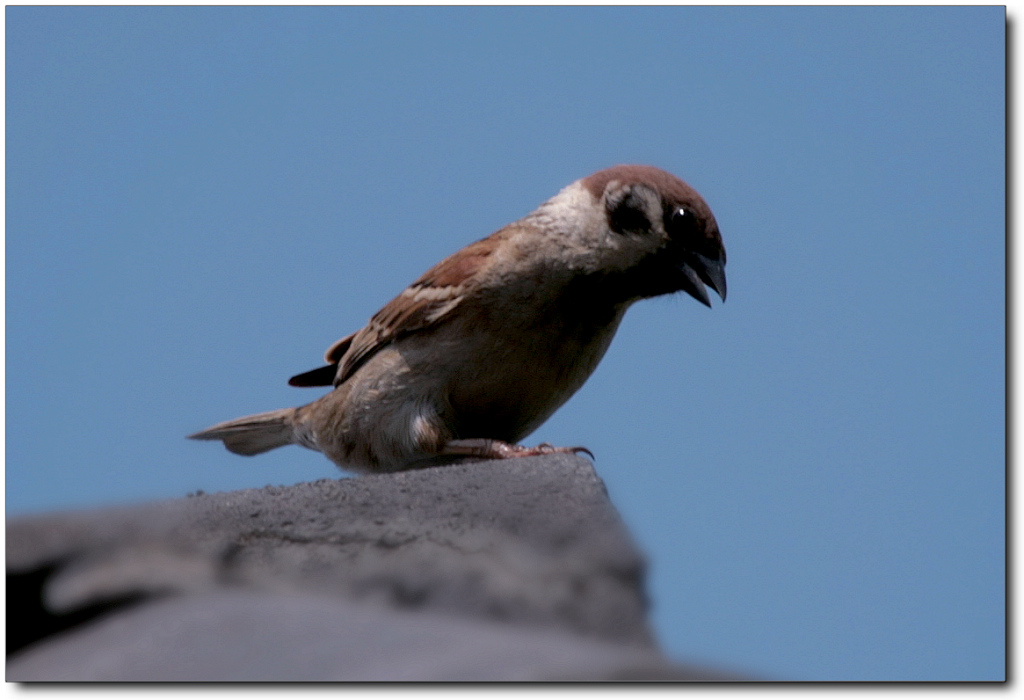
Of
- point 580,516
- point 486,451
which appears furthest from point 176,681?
point 486,451

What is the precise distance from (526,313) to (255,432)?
169 centimetres

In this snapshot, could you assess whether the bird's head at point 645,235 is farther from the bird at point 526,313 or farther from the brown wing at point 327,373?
the brown wing at point 327,373

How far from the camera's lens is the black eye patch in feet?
12.9

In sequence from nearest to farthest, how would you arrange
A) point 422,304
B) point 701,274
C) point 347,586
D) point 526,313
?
point 347,586 → point 701,274 → point 526,313 → point 422,304

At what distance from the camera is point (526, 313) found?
399cm

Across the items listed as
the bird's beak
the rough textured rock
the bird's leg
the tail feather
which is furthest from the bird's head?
the tail feather

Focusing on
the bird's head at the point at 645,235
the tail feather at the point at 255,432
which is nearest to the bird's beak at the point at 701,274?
the bird's head at the point at 645,235

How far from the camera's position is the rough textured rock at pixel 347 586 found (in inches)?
67.9

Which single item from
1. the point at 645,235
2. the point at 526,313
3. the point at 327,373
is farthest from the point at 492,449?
the point at 327,373

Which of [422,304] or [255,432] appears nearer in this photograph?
[422,304]

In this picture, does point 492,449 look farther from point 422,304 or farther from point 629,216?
point 629,216

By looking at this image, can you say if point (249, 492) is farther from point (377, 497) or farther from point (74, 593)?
point (74, 593)

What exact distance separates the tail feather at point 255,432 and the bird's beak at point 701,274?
1.91m

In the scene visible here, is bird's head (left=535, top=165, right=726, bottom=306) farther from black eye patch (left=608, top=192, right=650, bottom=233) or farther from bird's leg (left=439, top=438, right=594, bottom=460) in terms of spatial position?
bird's leg (left=439, top=438, right=594, bottom=460)
